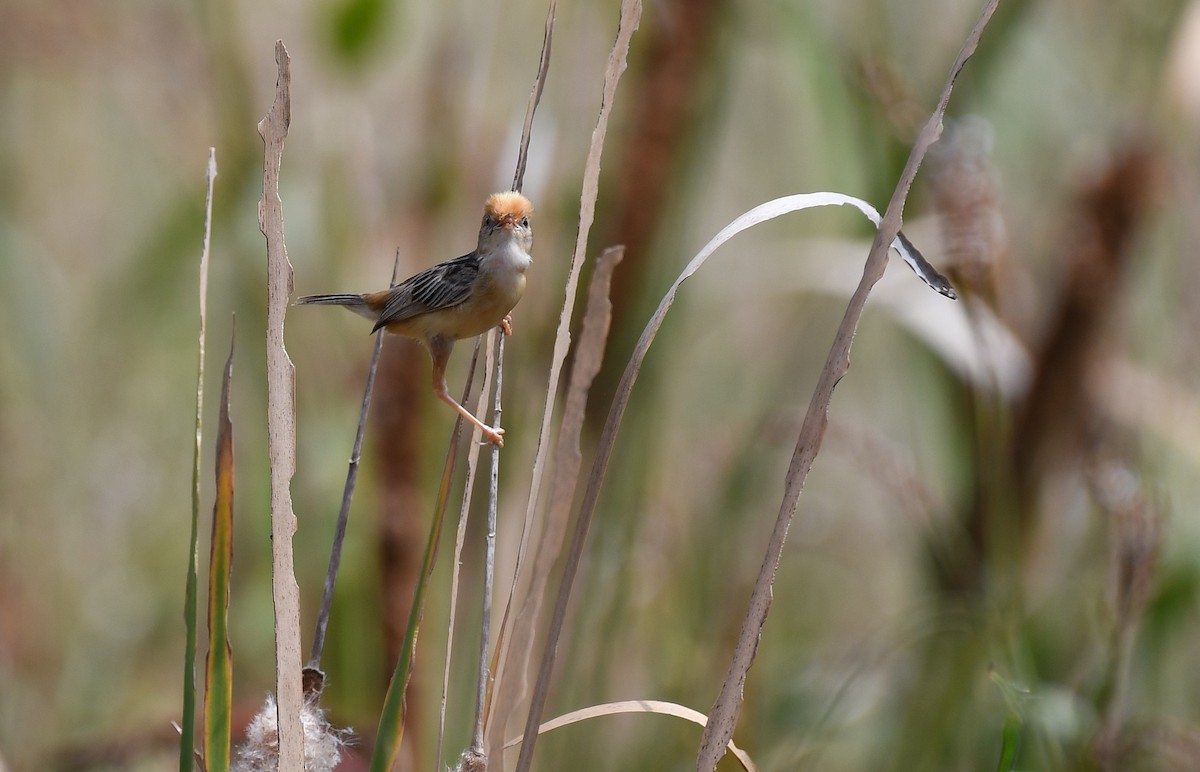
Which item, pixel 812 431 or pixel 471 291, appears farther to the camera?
pixel 471 291

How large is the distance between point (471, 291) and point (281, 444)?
0.43 meters

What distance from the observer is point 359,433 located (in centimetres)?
110

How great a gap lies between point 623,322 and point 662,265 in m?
0.15

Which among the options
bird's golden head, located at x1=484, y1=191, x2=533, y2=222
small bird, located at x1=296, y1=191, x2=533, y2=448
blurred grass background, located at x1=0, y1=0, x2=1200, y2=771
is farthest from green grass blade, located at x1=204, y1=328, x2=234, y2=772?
blurred grass background, located at x1=0, y1=0, x2=1200, y2=771

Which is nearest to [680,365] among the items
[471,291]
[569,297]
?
[471,291]

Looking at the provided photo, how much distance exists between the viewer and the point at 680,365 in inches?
104

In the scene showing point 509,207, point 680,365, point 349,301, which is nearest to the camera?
point 509,207

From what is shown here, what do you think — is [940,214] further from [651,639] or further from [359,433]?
[359,433]

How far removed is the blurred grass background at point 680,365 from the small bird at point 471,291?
45cm

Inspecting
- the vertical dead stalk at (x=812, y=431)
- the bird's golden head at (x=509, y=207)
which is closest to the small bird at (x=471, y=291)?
the bird's golden head at (x=509, y=207)

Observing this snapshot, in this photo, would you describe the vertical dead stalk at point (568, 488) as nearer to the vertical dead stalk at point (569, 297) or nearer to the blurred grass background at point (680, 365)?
the vertical dead stalk at point (569, 297)

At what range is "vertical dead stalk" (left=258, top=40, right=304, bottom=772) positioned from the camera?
2.95 ft

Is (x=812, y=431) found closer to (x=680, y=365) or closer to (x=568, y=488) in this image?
(x=568, y=488)

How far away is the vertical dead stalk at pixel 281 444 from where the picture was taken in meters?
0.90
